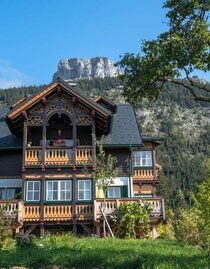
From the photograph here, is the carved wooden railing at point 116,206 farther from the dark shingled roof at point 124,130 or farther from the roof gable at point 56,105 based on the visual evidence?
the roof gable at point 56,105

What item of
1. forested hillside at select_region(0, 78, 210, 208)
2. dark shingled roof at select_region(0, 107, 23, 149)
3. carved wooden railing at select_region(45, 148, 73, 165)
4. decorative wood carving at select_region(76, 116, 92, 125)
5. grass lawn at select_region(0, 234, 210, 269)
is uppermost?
forested hillside at select_region(0, 78, 210, 208)

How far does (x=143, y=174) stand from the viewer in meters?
35.0

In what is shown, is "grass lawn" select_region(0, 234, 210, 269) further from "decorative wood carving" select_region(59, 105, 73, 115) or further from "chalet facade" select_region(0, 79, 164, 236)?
"decorative wood carving" select_region(59, 105, 73, 115)

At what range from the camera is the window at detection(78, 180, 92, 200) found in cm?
2927

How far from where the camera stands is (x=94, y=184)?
96.0 ft

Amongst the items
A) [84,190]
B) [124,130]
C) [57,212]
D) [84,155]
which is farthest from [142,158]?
[57,212]

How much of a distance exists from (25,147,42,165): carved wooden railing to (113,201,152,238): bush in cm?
625

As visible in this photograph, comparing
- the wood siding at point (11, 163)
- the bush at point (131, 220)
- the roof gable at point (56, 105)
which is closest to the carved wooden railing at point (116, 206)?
the bush at point (131, 220)

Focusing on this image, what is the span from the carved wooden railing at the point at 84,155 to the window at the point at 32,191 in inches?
118

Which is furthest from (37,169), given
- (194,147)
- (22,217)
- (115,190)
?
(194,147)

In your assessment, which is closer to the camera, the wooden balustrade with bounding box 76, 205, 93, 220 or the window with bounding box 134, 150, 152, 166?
the wooden balustrade with bounding box 76, 205, 93, 220

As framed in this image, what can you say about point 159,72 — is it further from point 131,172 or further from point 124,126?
point 124,126

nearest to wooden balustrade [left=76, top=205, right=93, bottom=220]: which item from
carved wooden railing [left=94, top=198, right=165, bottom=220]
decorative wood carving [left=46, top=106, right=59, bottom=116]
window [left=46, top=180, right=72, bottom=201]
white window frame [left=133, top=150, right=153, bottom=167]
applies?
carved wooden railing [left=94, top=198, right=165, bottom=220]

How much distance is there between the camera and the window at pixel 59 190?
29297 millimetres
